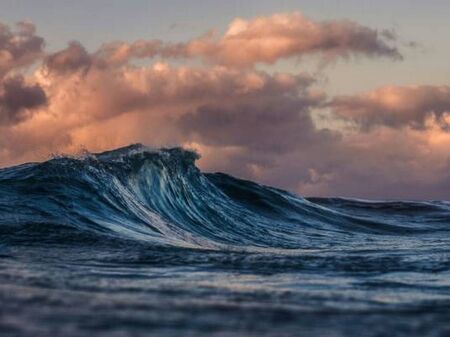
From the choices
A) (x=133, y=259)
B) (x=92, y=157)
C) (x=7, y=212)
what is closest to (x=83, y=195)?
(x=7, y=212)

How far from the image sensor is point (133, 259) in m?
8.11

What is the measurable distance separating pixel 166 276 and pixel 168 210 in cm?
1370

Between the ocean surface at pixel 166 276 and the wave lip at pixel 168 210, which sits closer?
the ocean surface at pixel 166 276

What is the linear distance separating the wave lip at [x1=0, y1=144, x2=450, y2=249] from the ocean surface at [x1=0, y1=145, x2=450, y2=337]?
0.25 ft

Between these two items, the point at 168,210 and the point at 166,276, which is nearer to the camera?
the point at 166,276

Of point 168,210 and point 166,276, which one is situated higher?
point 168,210

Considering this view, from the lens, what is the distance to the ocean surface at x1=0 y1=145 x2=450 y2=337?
3.77 meters

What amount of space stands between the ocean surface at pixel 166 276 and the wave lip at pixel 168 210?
75 millimetres

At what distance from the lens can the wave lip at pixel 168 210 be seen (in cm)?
1296

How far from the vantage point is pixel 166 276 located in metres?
6.37

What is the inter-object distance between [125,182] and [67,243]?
33.8 feet

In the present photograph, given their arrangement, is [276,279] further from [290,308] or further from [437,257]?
[437,257]

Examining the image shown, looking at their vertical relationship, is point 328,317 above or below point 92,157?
below

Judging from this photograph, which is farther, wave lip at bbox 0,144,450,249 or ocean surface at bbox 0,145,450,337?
wave lip at bbox 0,144,450,249
